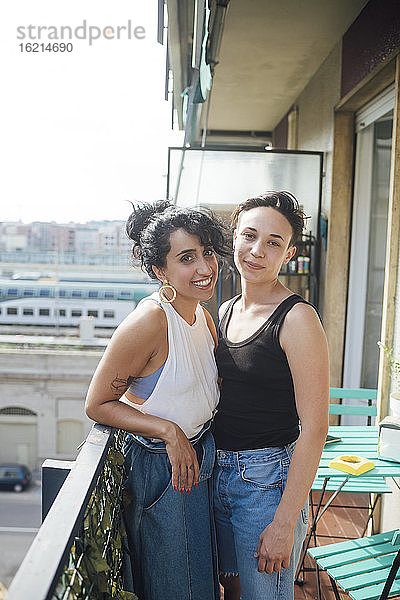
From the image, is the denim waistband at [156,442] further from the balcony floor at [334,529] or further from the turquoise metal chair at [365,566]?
the balcony floor at [334,529]

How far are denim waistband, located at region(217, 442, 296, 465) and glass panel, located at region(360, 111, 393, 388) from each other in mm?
2544

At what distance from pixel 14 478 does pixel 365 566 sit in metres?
25.2

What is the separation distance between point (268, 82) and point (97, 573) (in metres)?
5.25

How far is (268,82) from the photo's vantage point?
19.0 feet

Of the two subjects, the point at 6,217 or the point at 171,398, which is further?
the point at 6,217

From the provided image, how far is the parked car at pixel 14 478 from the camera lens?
24891 mm

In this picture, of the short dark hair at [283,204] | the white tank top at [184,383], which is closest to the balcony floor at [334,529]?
the white tank top at [184,383]

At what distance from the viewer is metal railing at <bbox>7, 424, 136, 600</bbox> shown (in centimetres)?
91

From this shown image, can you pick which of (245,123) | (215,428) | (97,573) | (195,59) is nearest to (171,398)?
(215,428)

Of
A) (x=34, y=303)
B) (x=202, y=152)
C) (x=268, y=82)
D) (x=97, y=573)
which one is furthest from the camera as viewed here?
(x=34, y=303)

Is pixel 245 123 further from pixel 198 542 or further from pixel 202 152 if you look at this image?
pixel 198 542

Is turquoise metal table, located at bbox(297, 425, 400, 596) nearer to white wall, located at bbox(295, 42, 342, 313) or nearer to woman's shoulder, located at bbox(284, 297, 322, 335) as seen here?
woman's shoulder, located at bbox(284, 297, 322, 335)

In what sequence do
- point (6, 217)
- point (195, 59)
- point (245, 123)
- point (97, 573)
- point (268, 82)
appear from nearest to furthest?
point (97, 573)
point (195, 59)
point (268, 82)
point (245, 123)
point (6, 217)

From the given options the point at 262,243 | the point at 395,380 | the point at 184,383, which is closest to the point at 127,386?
the point at 184,383
